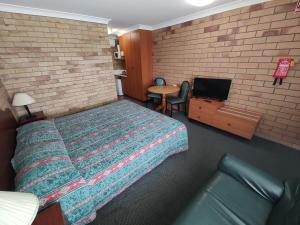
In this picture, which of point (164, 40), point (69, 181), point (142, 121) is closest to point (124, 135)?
point (142, 121)


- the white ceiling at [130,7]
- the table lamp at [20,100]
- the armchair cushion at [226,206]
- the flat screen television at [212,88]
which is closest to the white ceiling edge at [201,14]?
the white ceiling at [130,7]

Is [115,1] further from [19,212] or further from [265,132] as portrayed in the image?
[265,132]

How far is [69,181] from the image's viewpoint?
3.51 feet

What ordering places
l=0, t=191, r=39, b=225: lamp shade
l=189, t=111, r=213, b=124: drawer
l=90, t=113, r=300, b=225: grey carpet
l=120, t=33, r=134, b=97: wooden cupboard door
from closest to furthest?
l=0, t=191, r=39, b=225: lamp shade → l=90, t=113, r=300, b=225: grey carpet → l=189, t=111, r=213, b=124: drawer → l=120, t=33, r=134, b=97: wooden cupboard door

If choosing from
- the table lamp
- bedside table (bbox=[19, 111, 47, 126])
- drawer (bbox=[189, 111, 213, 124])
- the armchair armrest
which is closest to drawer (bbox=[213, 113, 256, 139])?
drawer (bbox=[189, 111, 213, 124])

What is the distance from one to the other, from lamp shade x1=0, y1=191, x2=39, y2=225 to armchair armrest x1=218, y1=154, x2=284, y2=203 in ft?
4.70

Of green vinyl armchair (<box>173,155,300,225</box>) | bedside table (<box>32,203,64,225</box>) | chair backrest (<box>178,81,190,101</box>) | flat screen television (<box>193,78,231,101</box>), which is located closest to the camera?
bedside table (<box>32,203,64,225</box>)

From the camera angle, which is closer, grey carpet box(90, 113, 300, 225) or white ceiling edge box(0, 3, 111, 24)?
grey carpet box(90, 113, 300, 225)

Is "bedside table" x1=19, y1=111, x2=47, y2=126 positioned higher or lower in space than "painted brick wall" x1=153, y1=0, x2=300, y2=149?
lower

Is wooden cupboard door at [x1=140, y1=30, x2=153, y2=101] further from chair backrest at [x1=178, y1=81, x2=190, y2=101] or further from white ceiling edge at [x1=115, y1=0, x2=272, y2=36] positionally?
chair backrest at [x1=178, y1=81, x2=190, y2=101]

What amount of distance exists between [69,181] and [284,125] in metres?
3.18

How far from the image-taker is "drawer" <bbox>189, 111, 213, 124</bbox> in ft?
9.18

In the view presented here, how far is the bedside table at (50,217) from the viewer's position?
777 mm

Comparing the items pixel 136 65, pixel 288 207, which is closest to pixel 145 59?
pixel 136 65
